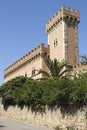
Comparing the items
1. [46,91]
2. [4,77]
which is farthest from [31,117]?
[4,77]

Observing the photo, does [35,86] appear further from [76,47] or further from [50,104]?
[76,47]

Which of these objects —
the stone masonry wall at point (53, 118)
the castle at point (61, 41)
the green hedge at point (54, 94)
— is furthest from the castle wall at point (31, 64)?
the stone masonry wall at point (53, 118)

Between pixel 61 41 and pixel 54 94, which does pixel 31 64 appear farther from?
pixel 54 94

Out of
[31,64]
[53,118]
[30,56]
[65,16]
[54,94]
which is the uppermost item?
[65,16]

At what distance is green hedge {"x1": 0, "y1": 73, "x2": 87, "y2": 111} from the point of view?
2200 centimetres

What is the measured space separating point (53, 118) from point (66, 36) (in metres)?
27.2

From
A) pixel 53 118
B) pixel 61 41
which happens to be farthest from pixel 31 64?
pixel 53 118

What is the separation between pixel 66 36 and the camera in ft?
166

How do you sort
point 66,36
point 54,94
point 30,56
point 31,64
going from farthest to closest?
1. point 30,56
2. point 31,64
3. point 66,36
4. point 54,94

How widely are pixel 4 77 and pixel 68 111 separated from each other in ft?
174

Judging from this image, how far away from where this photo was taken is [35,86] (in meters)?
30.7

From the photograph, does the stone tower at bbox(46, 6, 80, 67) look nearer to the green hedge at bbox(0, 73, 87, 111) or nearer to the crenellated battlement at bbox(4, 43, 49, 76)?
the crenellated battlement at bbox(4, 43, 49, 76)

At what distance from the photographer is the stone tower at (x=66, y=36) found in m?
50.3

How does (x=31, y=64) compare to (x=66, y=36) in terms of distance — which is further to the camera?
(x=31, y=64)
